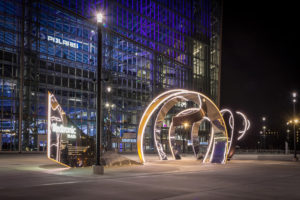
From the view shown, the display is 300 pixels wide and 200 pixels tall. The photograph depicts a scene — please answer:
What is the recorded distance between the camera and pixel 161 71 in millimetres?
62531

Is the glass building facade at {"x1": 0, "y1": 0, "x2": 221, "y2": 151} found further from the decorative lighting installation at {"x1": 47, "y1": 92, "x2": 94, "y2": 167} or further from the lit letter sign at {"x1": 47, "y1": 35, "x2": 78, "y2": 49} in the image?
the decorative lighting installation at {"x1": 47, "y1": 92, "x2": 94, "y2": 167}

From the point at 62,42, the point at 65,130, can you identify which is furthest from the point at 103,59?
the point at 65,130

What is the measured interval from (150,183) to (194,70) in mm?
58428

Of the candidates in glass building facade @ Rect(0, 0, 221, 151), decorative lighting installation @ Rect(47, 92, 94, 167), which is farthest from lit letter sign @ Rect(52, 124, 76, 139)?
glass building facade @ Rect(0, 0, 221, 151)

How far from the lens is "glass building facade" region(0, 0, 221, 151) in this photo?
139ft

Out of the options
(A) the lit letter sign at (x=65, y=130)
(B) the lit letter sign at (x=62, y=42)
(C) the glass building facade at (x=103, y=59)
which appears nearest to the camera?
(A) the lit letter sign at (x=65, y=130)

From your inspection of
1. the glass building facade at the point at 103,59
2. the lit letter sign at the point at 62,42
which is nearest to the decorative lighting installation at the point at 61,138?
the glass building facade at the point at 103,59

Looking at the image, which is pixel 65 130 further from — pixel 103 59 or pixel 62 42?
pixel 103 59

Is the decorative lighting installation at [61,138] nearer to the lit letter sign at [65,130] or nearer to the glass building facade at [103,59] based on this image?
the lit letter sign at [65,130]

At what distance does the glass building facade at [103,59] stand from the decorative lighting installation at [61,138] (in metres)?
20.1

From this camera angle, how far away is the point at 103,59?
2099 inches

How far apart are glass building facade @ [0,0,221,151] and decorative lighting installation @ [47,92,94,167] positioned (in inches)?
792

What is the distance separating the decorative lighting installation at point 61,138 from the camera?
63.2ft

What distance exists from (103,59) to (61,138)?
35.2 metres
